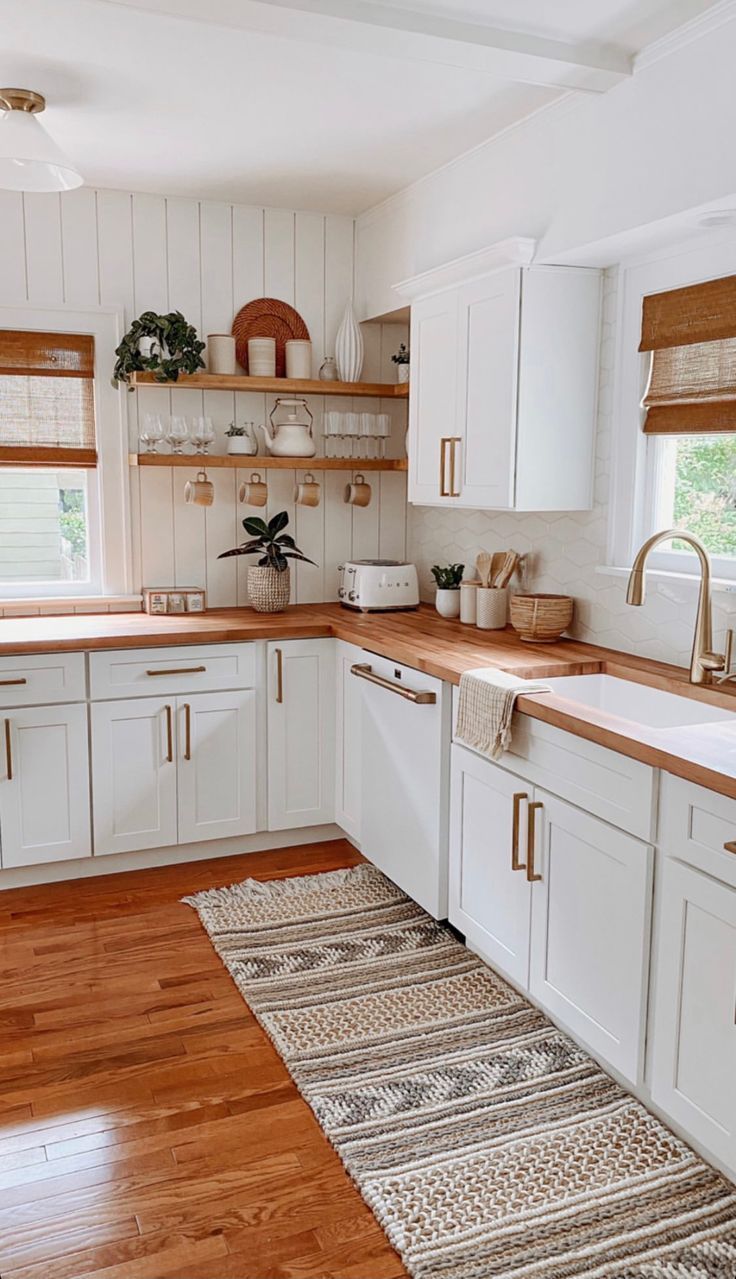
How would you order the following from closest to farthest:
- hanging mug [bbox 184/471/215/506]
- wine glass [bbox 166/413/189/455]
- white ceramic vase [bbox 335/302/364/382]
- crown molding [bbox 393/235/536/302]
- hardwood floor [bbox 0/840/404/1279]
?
hardwood floor [bbox 0/840/404/1279] < crown molding [bbox 393/235/536/302] < wine glass [bbox 166/413/189/455] < hanging mug [bbox 184/471/215/506] < white ceramic vase [bbox 335/302/364/382]

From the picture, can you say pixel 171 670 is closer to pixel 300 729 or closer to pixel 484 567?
pixel 300 729

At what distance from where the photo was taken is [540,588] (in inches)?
143

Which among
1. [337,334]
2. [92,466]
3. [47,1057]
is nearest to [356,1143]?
[47,1057]

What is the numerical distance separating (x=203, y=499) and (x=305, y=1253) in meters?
2.78

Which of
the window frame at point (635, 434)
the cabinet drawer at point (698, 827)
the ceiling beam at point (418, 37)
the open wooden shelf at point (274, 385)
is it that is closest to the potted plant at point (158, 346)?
the open wooden shelf at point (274, 385)

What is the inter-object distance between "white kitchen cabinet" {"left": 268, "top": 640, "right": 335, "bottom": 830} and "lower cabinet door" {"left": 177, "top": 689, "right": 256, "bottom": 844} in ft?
0.31

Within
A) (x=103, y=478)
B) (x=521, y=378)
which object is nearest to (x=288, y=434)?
(x=103, y=478)

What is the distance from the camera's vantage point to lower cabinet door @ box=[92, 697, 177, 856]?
3.62 metres

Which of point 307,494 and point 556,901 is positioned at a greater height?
point 307,494

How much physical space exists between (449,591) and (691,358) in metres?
1.36

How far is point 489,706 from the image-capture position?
2709 mm

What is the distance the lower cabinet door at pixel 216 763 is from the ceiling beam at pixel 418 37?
2.17 m

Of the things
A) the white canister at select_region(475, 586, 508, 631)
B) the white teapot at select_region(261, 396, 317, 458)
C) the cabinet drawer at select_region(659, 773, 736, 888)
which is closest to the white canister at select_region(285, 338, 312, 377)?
the white teapot at select_region(261, 396, 317, 458)

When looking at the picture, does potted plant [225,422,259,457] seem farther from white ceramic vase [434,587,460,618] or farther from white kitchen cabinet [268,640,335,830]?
white ceramic vase [434,587,460,618]
